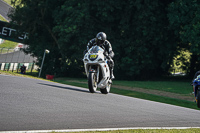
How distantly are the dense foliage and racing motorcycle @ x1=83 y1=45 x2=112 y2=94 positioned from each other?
1818 centimetres

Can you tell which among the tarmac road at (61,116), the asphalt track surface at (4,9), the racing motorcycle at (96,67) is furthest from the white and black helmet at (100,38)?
the asphalt track surface at (4,9)

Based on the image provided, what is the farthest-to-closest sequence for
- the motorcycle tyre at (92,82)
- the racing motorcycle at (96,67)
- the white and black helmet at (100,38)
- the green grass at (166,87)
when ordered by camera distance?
the green grass at (166,87), the white and black helmet at (100,38), the racing motorcycle at (96,67), the motorcycle tyre at (92,82)

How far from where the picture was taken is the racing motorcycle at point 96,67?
10859mm

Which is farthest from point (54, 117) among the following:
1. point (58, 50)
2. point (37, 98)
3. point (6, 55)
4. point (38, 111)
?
point (6, 55)

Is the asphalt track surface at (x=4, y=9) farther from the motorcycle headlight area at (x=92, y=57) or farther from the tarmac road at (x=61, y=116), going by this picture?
the tarmac road at (x=61, y=116)

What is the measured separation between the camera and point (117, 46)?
3136cm

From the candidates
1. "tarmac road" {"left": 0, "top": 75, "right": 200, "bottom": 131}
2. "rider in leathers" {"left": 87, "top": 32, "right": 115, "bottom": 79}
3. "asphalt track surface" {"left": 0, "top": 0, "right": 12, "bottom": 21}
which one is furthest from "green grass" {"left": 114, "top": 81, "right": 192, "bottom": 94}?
"asphalt track surface" {"left": 0, "top": 0, "right": 12, "bottom": 21}

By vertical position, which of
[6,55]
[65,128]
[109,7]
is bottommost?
[65,128]

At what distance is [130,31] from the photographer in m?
31.9

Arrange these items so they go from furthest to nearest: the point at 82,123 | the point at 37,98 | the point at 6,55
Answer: the point at 6,55, the point at 37,98, the point at 82,123

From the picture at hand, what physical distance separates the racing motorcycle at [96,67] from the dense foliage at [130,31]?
18.2m

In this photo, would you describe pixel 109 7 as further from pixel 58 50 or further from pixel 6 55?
pixel 6 55

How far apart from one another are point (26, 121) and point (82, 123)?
1094 mm

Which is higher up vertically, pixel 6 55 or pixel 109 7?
pixel 109 7
